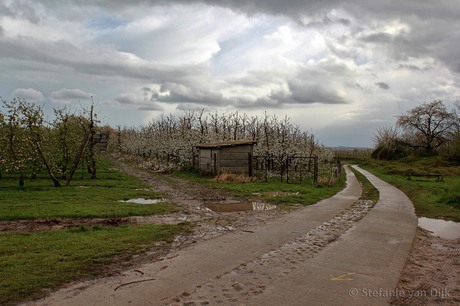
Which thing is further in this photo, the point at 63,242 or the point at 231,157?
the point at 231,157

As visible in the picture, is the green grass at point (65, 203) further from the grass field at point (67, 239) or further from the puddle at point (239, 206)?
the puddle at point (239, 206)

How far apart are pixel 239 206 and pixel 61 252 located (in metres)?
8.45

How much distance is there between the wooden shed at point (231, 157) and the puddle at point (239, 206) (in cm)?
1177

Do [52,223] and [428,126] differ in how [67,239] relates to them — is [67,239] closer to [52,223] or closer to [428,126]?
[52,223]

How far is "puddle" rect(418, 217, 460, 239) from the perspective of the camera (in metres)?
10.7

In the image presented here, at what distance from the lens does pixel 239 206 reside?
1527cm

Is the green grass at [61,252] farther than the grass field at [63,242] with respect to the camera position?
No

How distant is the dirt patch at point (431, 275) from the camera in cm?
563

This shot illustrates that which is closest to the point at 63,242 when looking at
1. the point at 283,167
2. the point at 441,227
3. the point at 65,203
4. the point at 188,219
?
the point at 188,219

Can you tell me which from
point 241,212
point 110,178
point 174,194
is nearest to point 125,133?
point 110,178

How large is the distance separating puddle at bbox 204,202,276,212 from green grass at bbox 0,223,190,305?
12.2 feet

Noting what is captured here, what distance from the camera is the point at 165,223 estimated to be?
1137 cm

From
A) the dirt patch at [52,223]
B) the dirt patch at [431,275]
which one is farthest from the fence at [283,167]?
the dirt patch at [52,223]

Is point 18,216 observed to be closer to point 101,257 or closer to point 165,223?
point 165,223
